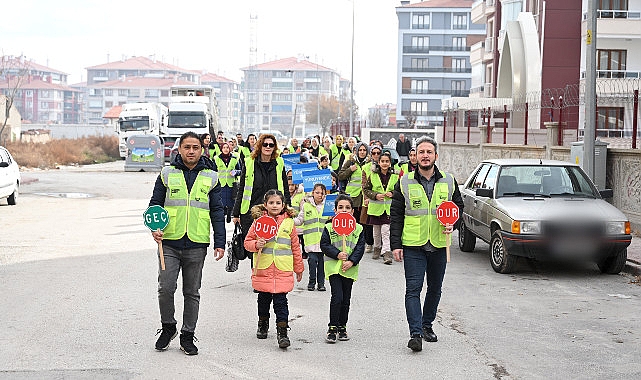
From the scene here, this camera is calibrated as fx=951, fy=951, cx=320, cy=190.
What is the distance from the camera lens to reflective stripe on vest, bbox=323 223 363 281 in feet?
27.1

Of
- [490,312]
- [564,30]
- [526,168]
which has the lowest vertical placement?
[490,312]

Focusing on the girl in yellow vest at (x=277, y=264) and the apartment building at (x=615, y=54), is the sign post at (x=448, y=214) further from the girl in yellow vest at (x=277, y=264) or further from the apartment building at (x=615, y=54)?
the apartment building at (x=615, y=54)

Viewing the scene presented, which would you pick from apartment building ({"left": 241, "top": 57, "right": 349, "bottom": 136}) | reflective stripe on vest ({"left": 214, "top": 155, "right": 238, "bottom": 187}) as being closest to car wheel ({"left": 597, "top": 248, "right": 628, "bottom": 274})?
reflective stripe on vest ({"left": 214, "top": 155, "right": 238, "bottom": 187})

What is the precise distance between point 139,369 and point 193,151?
5.84 feet

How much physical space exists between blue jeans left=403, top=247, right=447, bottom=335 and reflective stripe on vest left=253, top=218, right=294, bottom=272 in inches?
38.9

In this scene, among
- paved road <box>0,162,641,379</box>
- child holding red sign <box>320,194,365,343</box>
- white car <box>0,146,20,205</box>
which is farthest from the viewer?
white car <box>0,146,20,205</box>

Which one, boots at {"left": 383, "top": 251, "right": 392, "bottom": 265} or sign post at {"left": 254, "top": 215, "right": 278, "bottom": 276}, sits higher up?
sign post at {"left": 254, "top": 215, "right": 278, "bottom": 276}

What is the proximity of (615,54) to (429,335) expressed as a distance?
39980 millimetres

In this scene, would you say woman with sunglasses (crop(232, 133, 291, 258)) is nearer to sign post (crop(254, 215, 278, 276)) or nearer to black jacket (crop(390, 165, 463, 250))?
black jacket (crop(390, 165, 463, 250))

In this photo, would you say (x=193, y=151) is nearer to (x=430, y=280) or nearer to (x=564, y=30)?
(x=430, y=280)

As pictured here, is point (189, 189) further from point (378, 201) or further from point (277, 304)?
point (378, 201)

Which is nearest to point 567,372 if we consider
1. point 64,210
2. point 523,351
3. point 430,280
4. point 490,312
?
point 523,351

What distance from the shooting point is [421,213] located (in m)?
8.12

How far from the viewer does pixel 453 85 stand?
385 ft
